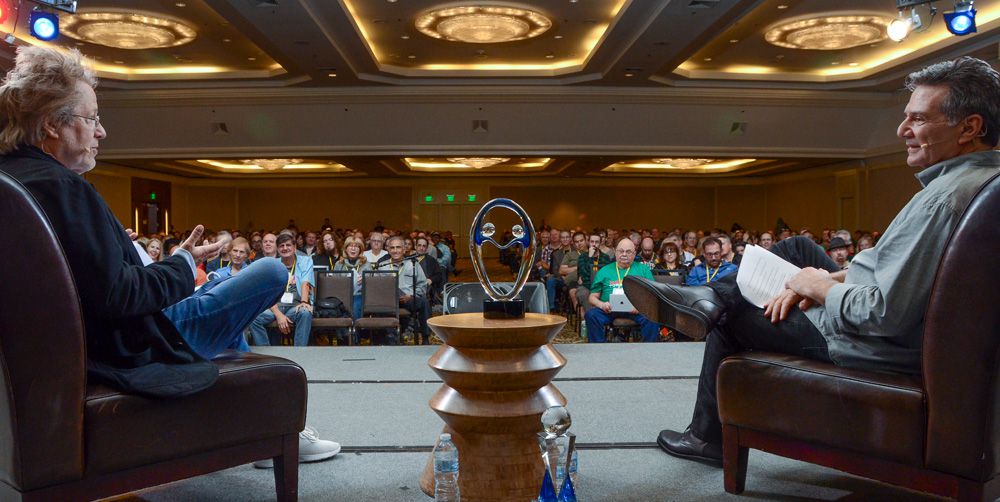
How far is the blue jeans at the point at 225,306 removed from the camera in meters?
1.96

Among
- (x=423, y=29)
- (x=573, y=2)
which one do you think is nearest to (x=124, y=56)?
(x=423, y=29)

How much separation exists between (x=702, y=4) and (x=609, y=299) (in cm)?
416

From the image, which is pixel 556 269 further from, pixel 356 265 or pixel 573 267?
pixel 356 265

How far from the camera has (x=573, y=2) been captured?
908 centimetres

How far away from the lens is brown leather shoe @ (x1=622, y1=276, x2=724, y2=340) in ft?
6.61

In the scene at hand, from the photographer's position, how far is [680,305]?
6.71ft

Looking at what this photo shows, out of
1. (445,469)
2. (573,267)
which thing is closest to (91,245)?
(445,469)

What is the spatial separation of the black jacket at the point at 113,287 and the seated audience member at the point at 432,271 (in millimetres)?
5522

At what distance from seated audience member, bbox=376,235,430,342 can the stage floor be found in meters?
2.42

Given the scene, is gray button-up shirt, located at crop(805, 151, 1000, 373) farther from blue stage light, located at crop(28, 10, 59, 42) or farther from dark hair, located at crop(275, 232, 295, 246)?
blue stage light, located at crop(28, 10, 59, 42)

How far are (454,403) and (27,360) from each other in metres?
0.99

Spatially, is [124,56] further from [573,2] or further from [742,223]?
[742,223]

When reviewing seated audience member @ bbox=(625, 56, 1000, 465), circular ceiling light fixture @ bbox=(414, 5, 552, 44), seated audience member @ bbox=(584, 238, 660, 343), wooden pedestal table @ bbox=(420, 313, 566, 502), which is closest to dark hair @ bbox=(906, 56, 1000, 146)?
seated audience member @ bbox=(625, 56, 1000, 465)

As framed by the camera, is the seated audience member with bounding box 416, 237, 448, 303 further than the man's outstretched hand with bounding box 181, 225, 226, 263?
Yes
